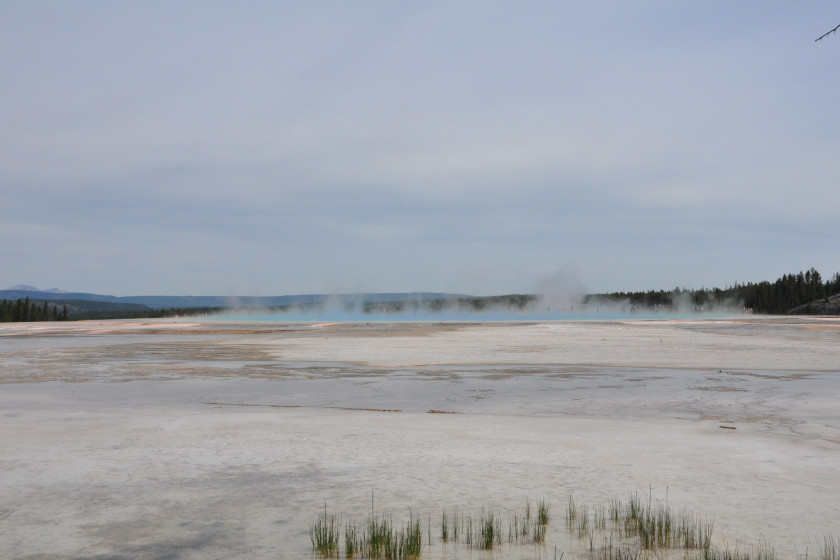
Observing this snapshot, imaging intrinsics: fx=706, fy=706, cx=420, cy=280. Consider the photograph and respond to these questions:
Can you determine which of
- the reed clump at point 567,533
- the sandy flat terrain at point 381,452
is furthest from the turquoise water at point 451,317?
the reed clump at point 567,533

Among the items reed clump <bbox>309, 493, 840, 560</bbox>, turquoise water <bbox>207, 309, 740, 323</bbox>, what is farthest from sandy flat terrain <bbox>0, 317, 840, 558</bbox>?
turquoise water <bbox>207, 309, 740, 323</bbox>

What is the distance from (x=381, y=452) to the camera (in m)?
10.9

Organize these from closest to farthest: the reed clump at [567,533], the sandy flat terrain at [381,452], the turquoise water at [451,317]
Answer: the reed clump at [567,533]
the sandy flat terrain at [381,452]
the turquoise water at [451,317]

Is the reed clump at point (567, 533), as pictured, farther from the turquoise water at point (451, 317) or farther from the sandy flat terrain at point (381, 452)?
the turquoise water at point (451, 317)

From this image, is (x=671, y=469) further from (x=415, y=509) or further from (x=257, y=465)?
(x=257, y=465)

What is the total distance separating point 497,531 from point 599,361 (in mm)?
21594

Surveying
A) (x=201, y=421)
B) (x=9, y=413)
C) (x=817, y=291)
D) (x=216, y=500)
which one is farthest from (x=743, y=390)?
(x=817, y=291)

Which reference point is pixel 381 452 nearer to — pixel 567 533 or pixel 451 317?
pixel 567 533

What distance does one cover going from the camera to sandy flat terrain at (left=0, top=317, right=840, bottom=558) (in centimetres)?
734

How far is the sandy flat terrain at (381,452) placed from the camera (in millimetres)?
7336

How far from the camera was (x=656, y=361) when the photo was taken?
90.8 feet

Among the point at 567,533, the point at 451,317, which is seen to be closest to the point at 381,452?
the point at 567,533

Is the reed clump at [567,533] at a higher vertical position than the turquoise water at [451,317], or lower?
lower

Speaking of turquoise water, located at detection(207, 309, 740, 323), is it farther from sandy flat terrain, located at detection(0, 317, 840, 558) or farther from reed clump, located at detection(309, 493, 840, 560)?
reed clump, located at detection(309, 493, 840, 560)
